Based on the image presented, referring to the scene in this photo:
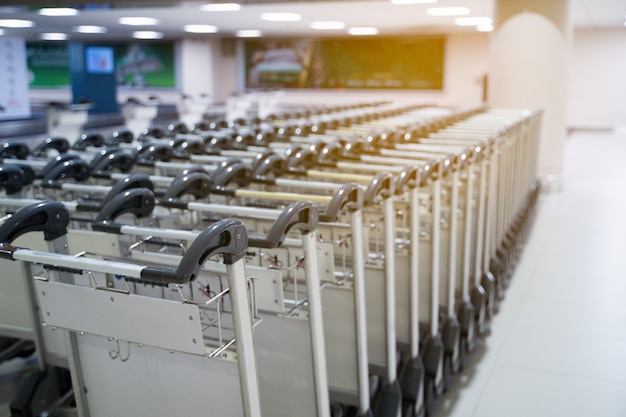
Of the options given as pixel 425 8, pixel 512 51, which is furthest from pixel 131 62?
pixel 512 51

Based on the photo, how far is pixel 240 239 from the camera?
1.61m

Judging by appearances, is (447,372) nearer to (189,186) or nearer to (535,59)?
(189,186)

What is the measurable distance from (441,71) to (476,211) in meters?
14.8

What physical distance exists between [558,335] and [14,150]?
147 inches

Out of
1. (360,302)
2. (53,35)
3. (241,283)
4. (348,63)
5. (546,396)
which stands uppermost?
(53,35)

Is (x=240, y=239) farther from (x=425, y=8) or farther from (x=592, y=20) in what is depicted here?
(x=592, y=20)

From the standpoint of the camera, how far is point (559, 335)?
397 centimetres

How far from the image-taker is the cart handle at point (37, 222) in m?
1.84

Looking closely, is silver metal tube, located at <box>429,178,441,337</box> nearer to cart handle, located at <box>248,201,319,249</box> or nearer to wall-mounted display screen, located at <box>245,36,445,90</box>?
cart handle, located at <box>248,201,319,249</box>

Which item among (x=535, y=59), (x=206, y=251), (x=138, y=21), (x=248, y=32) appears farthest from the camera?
(x=248, y=32)

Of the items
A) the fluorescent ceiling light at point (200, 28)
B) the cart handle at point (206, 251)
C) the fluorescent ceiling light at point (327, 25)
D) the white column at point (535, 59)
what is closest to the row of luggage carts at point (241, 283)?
the cart handle at point (206, 251)

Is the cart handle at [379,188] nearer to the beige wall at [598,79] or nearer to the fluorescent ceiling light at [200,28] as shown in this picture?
the fluorescent ceiling light at [200,28]

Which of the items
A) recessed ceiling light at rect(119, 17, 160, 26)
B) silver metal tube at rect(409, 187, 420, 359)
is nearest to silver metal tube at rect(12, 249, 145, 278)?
silver metal tube at rect(409, 187, 420, 359)

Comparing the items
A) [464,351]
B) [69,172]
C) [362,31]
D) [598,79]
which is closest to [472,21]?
[362,31]
